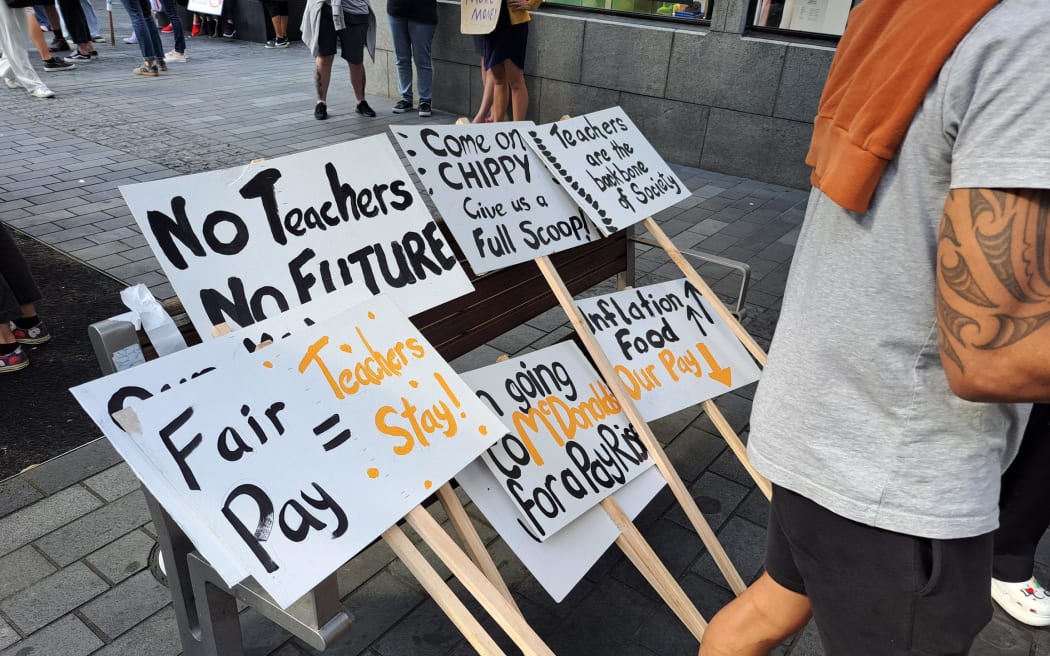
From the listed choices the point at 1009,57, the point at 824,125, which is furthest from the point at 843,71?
the point at 1009,57

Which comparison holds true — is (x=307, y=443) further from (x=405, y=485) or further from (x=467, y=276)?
(x=467, y=276)

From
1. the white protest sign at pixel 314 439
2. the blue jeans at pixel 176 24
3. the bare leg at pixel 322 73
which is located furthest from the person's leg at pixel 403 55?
the white protest sign at pixel 314 439

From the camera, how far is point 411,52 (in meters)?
8.02

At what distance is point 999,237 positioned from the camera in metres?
0.91

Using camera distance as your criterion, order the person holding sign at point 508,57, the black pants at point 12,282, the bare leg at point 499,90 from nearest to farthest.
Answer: the black pants at point 12,282
the person holding sign at point 508,57
the bare leg at point 499,90

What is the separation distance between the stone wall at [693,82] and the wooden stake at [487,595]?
18.1ft

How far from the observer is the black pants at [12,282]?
3271mm

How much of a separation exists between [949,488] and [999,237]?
0.41 m

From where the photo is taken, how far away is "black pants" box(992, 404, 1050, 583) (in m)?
1.99

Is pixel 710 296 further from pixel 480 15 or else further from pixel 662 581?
pixel 480 15

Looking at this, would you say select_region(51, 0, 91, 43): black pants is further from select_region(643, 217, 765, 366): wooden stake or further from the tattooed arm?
the tattooed arm

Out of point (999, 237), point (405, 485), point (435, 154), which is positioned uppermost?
point (999, 237)

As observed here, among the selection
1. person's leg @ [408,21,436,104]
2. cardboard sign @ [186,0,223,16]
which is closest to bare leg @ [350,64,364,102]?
person's leg @ [408,21,436,104]

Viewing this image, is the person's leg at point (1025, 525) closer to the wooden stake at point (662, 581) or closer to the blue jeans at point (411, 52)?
Result: the wooden stake at point (662, 581)
